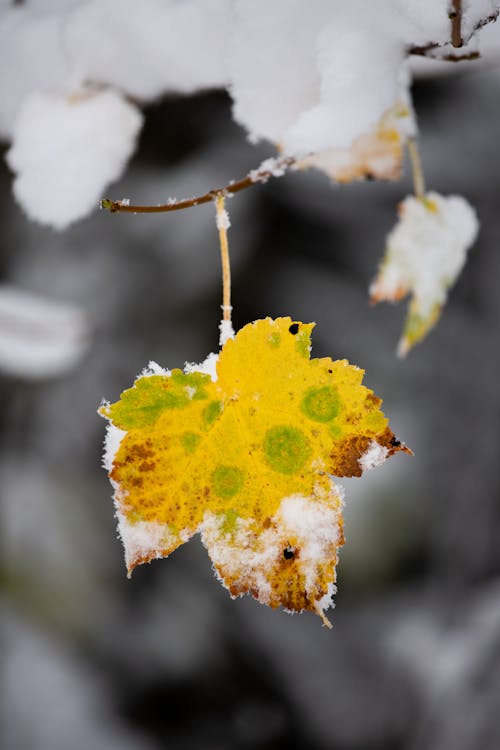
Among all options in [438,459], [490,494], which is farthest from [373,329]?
[490,494]

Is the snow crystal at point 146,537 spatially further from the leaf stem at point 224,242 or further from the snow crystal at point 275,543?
the leaf stem at point 224,242

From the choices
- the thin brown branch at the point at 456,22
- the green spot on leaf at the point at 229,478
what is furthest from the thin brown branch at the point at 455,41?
the green spot on leaf at the point at 229,478

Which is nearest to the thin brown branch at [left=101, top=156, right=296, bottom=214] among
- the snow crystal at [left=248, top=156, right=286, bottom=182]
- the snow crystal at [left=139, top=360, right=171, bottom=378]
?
the snow crystal at [left=248, top=156, right=286, bottom=182]

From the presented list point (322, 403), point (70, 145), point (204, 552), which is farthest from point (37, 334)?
point (322, 403)

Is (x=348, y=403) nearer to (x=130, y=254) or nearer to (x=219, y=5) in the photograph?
(x=219, y=5)

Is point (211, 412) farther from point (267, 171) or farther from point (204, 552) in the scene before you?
point (204, 552)

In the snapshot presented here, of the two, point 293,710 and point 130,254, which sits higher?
point 130,254
